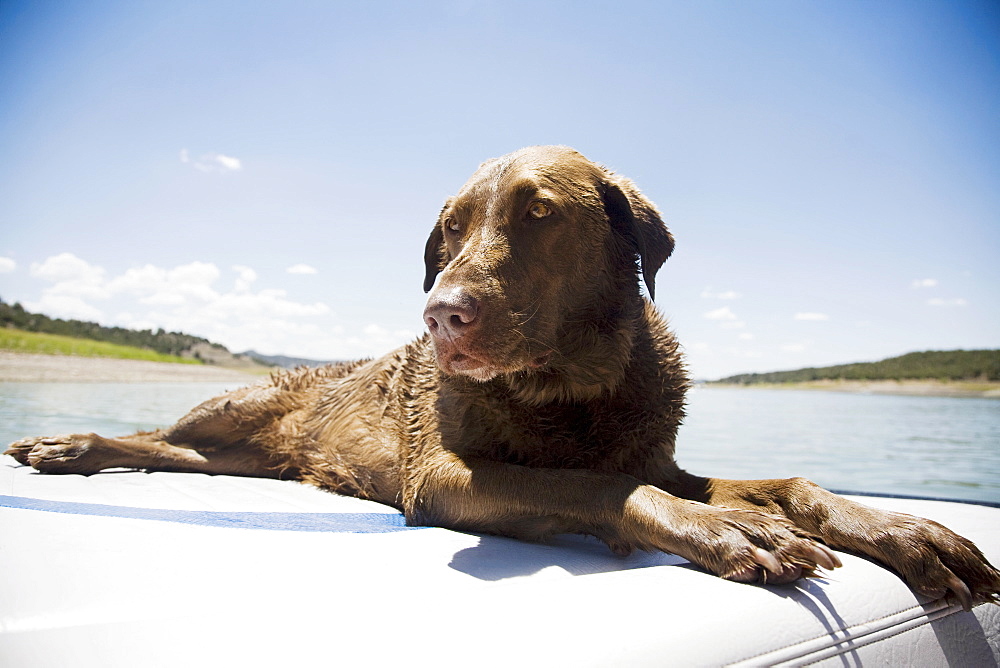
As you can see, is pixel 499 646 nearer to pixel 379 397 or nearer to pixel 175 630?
pixel 175 630

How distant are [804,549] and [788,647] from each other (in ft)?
0.88

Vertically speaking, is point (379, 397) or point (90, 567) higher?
point (379, 397)

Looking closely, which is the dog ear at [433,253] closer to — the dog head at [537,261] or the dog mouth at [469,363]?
the dog head at [537,261]

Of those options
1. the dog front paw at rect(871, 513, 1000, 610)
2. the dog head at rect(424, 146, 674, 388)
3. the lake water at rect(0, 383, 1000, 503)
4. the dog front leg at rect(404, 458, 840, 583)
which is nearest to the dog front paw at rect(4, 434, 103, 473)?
the lake water at rect(0, 383, 1000, 503)

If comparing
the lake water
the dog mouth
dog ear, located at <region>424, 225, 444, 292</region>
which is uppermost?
dog ear, located at <region>424, 225, 444, 292</region>

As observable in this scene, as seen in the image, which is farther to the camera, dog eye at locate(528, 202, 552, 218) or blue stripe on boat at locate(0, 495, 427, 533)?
dog eye at locate(528, 202, 552, 218)

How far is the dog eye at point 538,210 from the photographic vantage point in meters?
1.97

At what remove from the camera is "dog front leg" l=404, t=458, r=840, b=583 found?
130 centimetres

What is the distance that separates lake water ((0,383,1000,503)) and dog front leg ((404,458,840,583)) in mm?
2188

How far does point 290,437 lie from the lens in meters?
3.21

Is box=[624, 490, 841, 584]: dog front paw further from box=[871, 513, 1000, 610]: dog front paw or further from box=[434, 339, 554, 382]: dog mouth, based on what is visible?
box=[434, 339, 554, 382]: dog mouth

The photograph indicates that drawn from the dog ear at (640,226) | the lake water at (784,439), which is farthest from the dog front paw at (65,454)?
the dog ear at (640,226)

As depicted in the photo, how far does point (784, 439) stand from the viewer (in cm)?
1062

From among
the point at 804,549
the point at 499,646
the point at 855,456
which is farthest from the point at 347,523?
the point at 855,456
